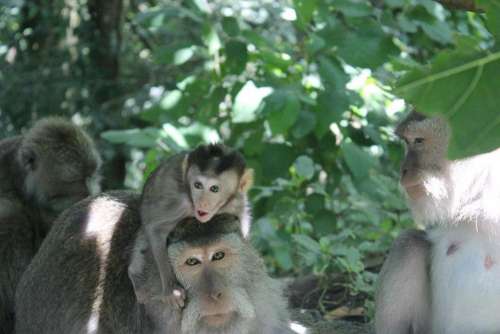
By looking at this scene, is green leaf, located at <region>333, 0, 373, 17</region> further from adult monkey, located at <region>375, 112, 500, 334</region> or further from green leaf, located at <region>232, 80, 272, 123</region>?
adult monkey, located at <region>375, 112, 500, 334</region>

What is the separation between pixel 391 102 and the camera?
6.30m

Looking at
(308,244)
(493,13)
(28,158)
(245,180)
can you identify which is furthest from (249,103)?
(493,13)

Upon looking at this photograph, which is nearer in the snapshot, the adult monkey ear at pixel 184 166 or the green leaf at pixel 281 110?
the adult monkey ear at pixel 184 166

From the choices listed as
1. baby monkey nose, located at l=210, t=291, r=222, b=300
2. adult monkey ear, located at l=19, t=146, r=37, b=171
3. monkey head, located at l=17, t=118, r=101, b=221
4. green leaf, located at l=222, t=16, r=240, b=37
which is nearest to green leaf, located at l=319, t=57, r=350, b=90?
green leaf, located at l=222, t=16, r=240, b=37

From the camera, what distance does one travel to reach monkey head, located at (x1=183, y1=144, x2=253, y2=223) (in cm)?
358

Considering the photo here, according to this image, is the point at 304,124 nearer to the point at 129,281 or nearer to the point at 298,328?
the point at 298,328

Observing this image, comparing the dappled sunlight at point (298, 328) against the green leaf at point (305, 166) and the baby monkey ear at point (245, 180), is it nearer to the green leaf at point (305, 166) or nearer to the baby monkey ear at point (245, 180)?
the baby monkey ear at point (245, 180)

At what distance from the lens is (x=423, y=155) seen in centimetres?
368

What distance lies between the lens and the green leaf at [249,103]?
18.9 ft

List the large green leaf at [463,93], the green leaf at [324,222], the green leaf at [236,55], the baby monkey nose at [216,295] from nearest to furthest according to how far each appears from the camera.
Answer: the large green leaf at [463,93]
the baby monkey nose at [216,295]
the green leaf at [236,55]
the green leaf at [324,222]

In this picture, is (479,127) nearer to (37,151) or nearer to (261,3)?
(37,151)

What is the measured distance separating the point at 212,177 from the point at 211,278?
1.61 feet

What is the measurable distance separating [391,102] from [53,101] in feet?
14.6

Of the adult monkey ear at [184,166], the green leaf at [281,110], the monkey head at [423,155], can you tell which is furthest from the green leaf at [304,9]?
the adult monkey ear at [184,166]
